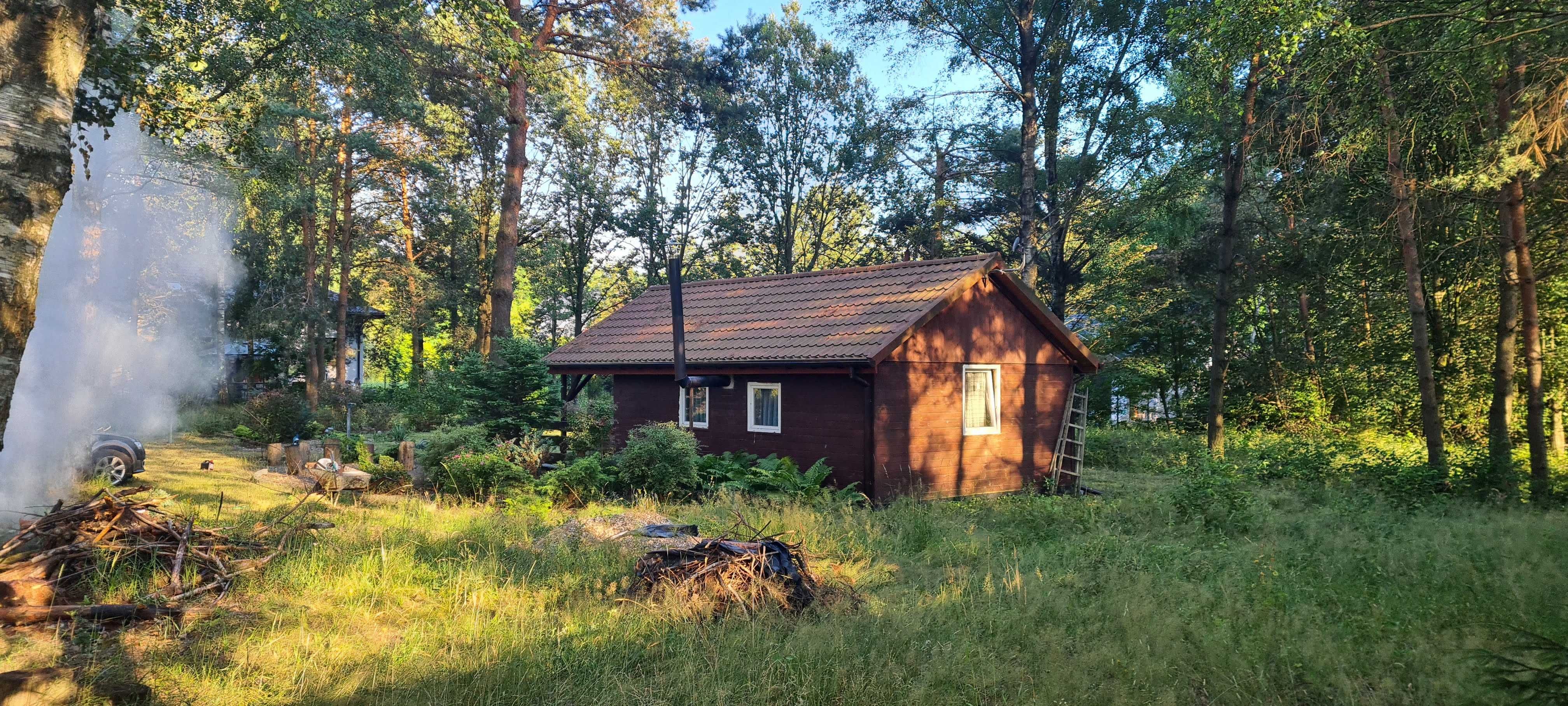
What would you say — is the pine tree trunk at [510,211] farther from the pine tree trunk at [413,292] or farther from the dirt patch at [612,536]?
the dirt patch at [612,536]

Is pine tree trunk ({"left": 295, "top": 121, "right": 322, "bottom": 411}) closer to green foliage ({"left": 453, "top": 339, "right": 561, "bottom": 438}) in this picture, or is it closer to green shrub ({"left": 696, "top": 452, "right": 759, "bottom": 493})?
green foliage ({"left": 453, "top": 339, "right": 561, "bottom": 438})

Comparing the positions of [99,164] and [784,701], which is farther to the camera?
[99,164]

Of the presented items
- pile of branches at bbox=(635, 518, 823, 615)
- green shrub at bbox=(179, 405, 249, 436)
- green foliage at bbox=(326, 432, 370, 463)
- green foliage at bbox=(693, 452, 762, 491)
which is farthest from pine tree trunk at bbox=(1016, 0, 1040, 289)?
green shrub at bbox=(179, 405, 249, 436)

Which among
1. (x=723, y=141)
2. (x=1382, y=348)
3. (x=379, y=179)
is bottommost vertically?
(x=1382, y=348)

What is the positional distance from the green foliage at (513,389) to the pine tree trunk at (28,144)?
13360mm

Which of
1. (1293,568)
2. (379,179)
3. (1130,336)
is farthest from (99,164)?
(1130,336)

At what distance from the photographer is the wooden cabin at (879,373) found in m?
14.6

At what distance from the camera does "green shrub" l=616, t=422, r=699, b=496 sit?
542 inches

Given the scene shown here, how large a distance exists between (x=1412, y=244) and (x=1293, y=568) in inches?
338

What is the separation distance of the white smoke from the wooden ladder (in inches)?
633

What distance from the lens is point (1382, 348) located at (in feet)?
70.0

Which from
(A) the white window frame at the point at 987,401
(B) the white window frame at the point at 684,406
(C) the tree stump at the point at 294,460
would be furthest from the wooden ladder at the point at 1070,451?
(C) the tree stump at the point at 294,460

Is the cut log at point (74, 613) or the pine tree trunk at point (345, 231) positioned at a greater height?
the pine tree trunk at point (345, 231)

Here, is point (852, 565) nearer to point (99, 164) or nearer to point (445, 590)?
point (445, 590)
